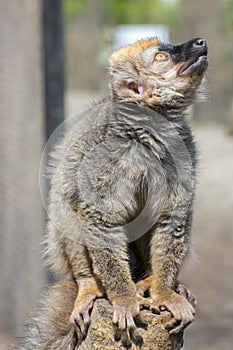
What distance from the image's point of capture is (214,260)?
9750 millimetres

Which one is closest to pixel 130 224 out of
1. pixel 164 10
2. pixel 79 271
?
pixel 79 271

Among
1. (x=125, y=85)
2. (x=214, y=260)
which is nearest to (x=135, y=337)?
(x=125, y=85)

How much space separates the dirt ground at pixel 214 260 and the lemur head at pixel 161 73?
5.00 feet

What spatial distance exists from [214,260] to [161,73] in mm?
5939

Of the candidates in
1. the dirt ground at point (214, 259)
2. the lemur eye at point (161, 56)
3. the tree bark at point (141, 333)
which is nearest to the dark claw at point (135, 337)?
the tree bark at point (141, 333)

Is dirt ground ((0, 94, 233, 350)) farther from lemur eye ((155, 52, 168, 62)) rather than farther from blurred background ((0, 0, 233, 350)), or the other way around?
lemur eye ((155, 52, 168, 62))

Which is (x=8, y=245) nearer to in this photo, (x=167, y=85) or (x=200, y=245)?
(x=200, y=245)

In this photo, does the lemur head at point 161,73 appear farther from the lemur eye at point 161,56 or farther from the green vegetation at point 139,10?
the green vegetation at point 139,10

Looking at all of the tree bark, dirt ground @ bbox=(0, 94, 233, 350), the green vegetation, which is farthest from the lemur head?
the green vegetation

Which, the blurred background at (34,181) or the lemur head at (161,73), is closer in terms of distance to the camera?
the lemur head at (161,73)

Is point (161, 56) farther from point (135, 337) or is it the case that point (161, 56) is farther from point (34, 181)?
point (34, 181)

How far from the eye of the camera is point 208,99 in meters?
4.17

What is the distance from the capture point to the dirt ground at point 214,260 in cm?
793

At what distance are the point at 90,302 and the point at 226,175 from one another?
8964 millimetres
